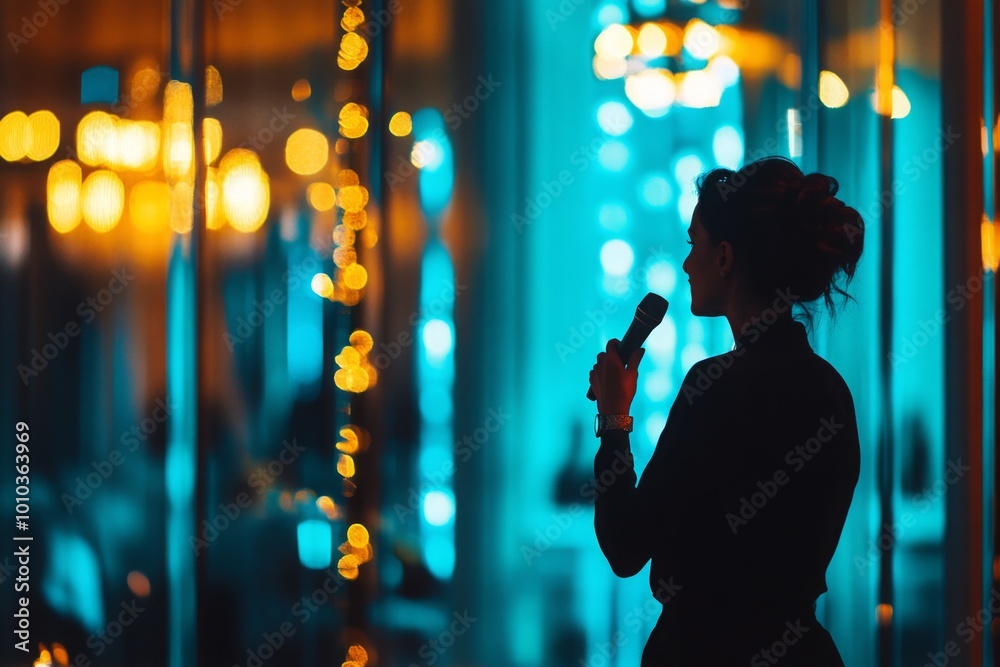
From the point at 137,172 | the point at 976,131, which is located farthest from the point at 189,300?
the point at 976,131

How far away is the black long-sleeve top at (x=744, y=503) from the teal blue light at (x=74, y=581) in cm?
127

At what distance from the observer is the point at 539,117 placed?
179cm

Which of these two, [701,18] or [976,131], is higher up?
[701,18]

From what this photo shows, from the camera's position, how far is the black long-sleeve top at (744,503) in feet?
3.00

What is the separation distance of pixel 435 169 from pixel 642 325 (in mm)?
829

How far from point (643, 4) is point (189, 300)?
3.83ft

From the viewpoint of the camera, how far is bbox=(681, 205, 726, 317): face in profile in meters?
1.03

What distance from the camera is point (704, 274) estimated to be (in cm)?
105

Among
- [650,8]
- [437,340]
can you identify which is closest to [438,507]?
[437,340]

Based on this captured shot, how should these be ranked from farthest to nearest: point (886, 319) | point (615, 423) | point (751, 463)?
point (886, 319) < point (615, 423) < point (751, 463)

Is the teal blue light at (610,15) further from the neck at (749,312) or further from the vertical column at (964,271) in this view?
the neck at (749,312)

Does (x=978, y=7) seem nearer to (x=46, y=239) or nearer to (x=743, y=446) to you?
(x=743, y=446)

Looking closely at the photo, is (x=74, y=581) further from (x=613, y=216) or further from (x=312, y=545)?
(x=613, y=216)

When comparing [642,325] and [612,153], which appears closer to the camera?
[642,325]
